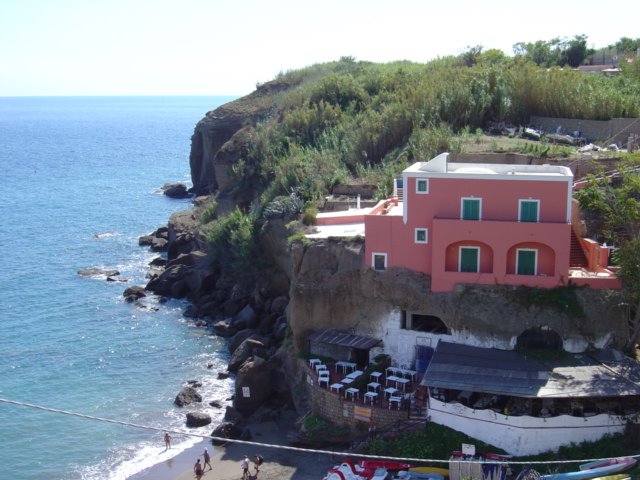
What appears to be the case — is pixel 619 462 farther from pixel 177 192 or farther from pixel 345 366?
pixel 177 192

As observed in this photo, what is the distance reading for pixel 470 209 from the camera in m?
33.9

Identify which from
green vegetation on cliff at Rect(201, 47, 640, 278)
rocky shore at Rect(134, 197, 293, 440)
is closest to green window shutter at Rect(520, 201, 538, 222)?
green vegetation on cliff at Rect(201, 47, 640, 278)

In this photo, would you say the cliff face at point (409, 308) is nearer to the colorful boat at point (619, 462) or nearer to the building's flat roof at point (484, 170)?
the building's flat roof at point (484, 170)

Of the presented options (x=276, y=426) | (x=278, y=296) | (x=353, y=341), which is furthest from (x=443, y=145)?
(x=276, y=426)

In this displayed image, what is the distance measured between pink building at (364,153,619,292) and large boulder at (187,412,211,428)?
11.5 meters

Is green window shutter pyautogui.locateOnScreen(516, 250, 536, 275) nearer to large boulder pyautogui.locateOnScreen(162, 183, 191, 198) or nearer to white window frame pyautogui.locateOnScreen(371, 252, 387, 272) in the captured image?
white window frame pyautogui.locateOnScreen(371, 252, 387, 272)

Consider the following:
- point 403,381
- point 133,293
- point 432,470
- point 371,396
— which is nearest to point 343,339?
point 403,381

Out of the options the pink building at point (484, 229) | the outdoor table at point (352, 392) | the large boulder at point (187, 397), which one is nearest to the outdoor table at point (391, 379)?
the outdoor table at point (352, 392)

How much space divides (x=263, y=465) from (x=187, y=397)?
28.1ft

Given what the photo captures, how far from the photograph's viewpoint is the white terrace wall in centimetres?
4791

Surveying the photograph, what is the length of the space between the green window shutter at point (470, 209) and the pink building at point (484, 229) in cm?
4

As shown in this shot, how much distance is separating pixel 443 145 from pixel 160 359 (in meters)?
21.5

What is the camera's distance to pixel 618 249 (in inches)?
1251

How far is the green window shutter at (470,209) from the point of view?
1330 inches
